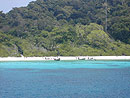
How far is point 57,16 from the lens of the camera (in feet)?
218

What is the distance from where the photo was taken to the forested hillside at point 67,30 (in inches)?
2084

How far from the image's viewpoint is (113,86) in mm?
22375

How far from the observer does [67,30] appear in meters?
56.7

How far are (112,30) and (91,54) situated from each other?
8825mm

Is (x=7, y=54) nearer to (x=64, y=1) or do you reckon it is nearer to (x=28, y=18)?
(x=28, y=18)

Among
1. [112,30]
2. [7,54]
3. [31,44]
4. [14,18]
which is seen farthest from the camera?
[14,18]

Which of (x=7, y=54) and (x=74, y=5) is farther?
(x=74, y=5)

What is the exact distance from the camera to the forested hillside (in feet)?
174

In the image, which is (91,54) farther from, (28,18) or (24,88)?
(24,88)

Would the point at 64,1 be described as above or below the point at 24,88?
above

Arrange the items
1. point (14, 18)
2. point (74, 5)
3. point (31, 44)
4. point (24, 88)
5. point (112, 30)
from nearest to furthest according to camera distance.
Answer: point (24, 88), point (31, 44), point (112, 30), point (14, 18), point (74, 5)

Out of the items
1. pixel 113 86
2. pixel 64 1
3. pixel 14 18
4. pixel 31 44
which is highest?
pixel 64 1

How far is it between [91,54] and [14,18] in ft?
66.2

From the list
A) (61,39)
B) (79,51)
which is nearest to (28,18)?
(61,39)
